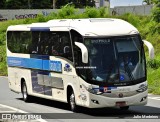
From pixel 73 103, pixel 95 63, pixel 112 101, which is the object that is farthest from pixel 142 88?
pixel 73 103

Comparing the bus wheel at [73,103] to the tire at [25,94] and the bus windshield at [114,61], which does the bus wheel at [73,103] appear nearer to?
the bus windshield at [114,61]

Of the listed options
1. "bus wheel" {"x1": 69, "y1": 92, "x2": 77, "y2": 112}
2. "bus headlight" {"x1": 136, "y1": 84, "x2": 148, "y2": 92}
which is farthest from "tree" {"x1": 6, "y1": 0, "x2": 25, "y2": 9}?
"bus headlight" {"x1": 136, "y1": 84, "x2": 148, "y2": 92}

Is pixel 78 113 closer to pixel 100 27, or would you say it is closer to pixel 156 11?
pixel 100 27

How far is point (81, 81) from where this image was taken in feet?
56.7

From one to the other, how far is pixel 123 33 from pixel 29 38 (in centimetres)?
585

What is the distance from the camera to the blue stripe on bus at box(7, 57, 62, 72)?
19353 mm

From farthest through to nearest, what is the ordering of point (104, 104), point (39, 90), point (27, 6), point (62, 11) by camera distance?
point (27, 6) → point (62, 11) → point (39, 90) → point (104, 104)

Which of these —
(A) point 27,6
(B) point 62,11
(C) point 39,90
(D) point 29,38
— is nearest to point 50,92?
(C) point 39,90

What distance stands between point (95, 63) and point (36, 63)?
15.6 ft

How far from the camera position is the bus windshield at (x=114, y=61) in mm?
16891

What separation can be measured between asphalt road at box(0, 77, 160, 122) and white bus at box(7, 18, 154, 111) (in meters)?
0.40

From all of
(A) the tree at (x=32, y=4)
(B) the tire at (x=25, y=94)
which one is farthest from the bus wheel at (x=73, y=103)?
(A) the tree at (x=32, y=4)

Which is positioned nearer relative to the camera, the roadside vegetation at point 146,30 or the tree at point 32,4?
the roadside vegetation at point 146,30

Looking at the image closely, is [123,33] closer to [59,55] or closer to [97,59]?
[97,59]
